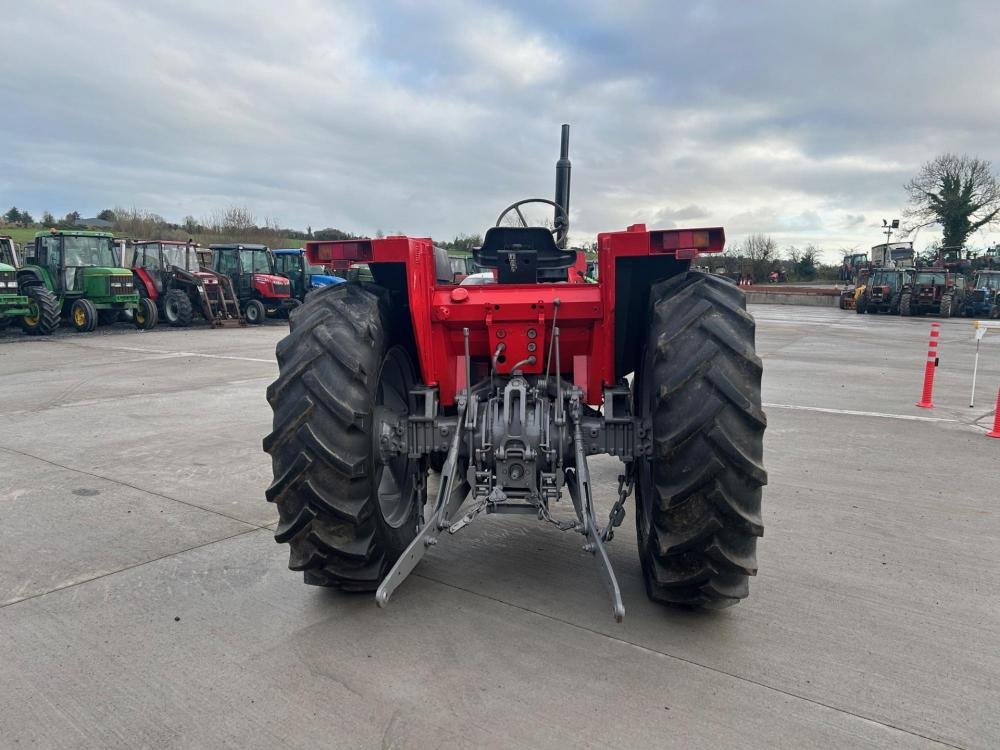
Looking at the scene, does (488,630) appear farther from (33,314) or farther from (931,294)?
(931,294)

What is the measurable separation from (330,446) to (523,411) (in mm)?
951

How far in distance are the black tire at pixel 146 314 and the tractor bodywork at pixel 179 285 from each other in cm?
72

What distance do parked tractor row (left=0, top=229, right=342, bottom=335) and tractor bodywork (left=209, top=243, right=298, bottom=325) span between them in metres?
0.03

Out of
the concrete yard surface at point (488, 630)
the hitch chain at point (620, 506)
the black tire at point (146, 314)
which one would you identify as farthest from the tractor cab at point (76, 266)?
the hitch chain at point (620, 506)

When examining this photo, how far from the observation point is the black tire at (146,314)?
771 inches

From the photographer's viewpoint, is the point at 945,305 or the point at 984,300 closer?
the point at 945,305

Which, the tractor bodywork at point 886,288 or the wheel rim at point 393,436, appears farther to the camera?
the tractor bodywork at point 886,288

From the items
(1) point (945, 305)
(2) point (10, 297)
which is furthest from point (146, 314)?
(1) point (945, 305)

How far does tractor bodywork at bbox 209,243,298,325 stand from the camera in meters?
22.1

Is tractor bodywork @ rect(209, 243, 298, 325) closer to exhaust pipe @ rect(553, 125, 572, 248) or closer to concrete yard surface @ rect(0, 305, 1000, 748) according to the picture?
concrete yard surface @ rect(0, 305, 1000, 748)

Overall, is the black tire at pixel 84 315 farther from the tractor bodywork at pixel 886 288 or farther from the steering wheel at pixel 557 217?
the tractor bodywork at pixel 886 288

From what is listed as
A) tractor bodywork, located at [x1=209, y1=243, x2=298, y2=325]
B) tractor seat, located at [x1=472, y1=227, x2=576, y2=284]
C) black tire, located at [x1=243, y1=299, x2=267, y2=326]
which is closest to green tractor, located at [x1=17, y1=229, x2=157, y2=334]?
black tire, located at [x1=243, y1=299, x2=267, y2=326]

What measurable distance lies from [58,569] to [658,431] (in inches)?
135

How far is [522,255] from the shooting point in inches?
175
